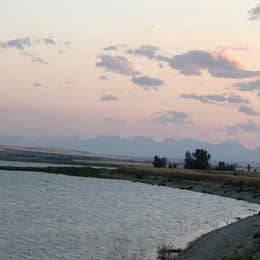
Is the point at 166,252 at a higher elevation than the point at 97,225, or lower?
higher

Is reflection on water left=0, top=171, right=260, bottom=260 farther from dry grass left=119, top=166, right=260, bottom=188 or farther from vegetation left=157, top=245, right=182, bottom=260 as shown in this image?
dry grass left=119, top=166, right=260, bottom=188

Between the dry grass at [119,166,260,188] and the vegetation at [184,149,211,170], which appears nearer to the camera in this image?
the dry grass at [119,166,260,188]

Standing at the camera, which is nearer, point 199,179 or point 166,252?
point 166,252

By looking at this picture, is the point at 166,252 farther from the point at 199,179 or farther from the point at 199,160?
the point at 199,160

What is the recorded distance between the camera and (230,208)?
71.9 m

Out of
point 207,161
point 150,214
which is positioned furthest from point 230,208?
point 207,161

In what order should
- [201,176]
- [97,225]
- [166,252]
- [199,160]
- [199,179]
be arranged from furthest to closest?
1. [199,160]
2. [201,176]
3. [199,179]
4. [97,225]
5. [166,252]

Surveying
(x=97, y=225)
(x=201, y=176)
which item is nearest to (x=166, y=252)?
(x=97, y=225)

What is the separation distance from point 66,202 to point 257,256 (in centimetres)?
5018

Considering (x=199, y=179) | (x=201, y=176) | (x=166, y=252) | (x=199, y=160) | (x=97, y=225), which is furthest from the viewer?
(x=199, y=160)

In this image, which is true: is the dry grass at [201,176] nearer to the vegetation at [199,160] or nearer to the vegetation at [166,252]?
the vegetation at [199,160]

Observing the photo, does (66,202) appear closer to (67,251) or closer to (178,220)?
(178,220)

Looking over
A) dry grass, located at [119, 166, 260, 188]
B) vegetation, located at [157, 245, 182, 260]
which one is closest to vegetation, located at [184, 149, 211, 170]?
dry grass, located at [119, 166, 260, 188]

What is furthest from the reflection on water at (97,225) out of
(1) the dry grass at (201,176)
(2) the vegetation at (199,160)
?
(2) the vegetation at (199,160)
